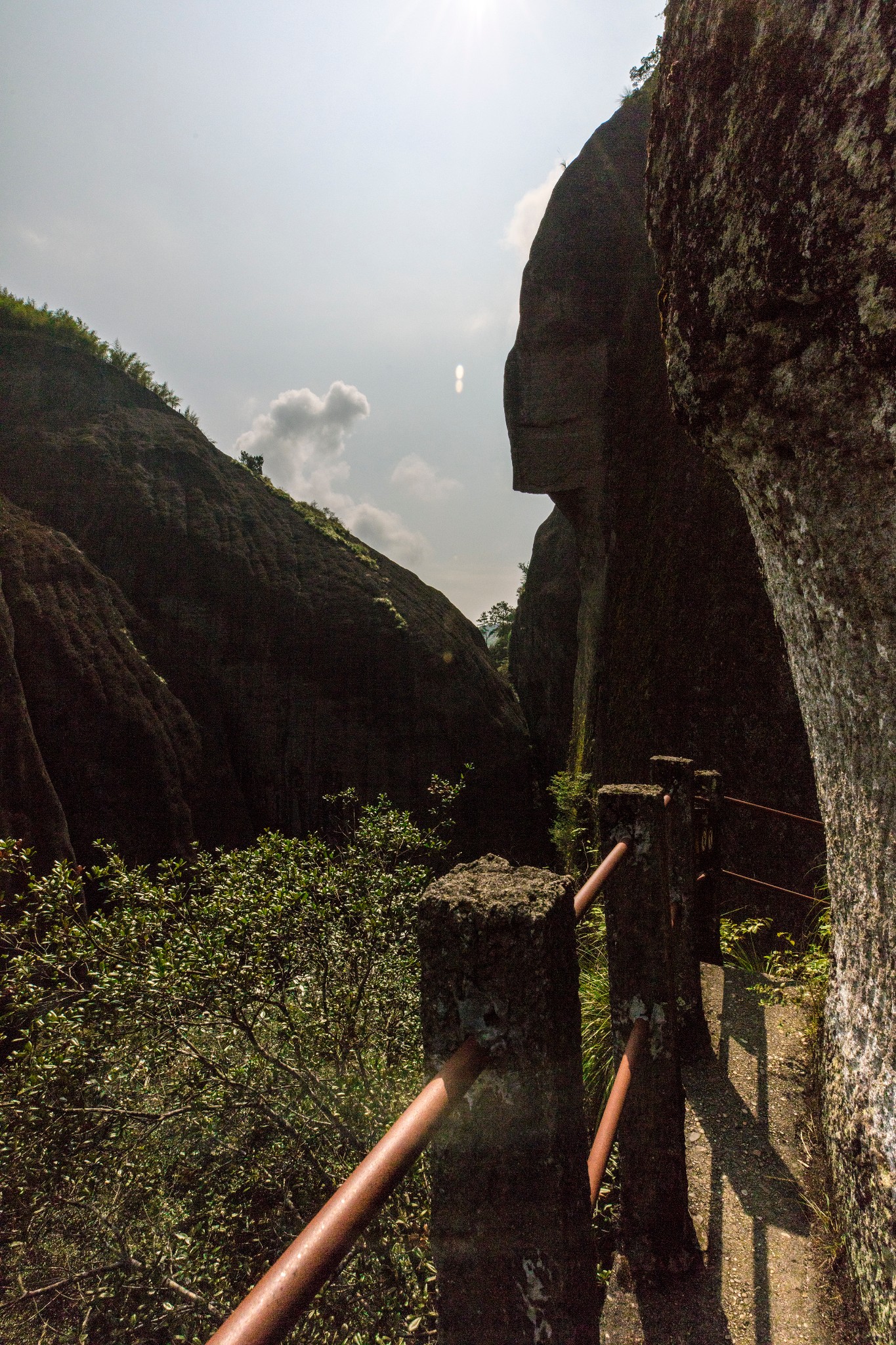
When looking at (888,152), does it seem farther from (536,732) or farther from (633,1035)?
(536,732)

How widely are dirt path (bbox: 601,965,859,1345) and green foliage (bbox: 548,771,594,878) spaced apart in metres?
8.29

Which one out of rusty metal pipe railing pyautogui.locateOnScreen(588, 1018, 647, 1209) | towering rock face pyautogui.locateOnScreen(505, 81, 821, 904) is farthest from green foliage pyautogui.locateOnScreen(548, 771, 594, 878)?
rusty metal pipe railing pyautogui.locateOnScreen(588, 1018, 647, 1209)

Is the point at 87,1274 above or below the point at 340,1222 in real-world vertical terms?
below

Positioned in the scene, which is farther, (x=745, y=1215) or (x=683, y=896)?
(x=683, y=896)

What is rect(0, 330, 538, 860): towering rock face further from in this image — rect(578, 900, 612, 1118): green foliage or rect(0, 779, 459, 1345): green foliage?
rect(578, 900, 612, 1118): green foliage

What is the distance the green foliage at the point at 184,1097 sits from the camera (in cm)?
386

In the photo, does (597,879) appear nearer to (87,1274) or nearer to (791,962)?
(791,962)

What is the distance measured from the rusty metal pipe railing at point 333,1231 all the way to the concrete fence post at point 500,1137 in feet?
0.32

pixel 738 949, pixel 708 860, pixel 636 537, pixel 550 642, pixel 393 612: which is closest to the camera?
pixel 708 860

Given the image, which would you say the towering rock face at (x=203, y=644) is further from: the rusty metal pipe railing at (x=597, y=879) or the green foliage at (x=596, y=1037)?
the rusty metal pipe railing at (x=597, y=879)

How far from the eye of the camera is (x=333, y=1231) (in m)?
0.61

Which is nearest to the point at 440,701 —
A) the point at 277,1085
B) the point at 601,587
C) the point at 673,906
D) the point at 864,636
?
the point at 601,587

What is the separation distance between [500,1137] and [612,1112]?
0.77 meters

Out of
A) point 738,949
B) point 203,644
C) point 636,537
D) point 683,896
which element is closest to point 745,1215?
point 683,896
